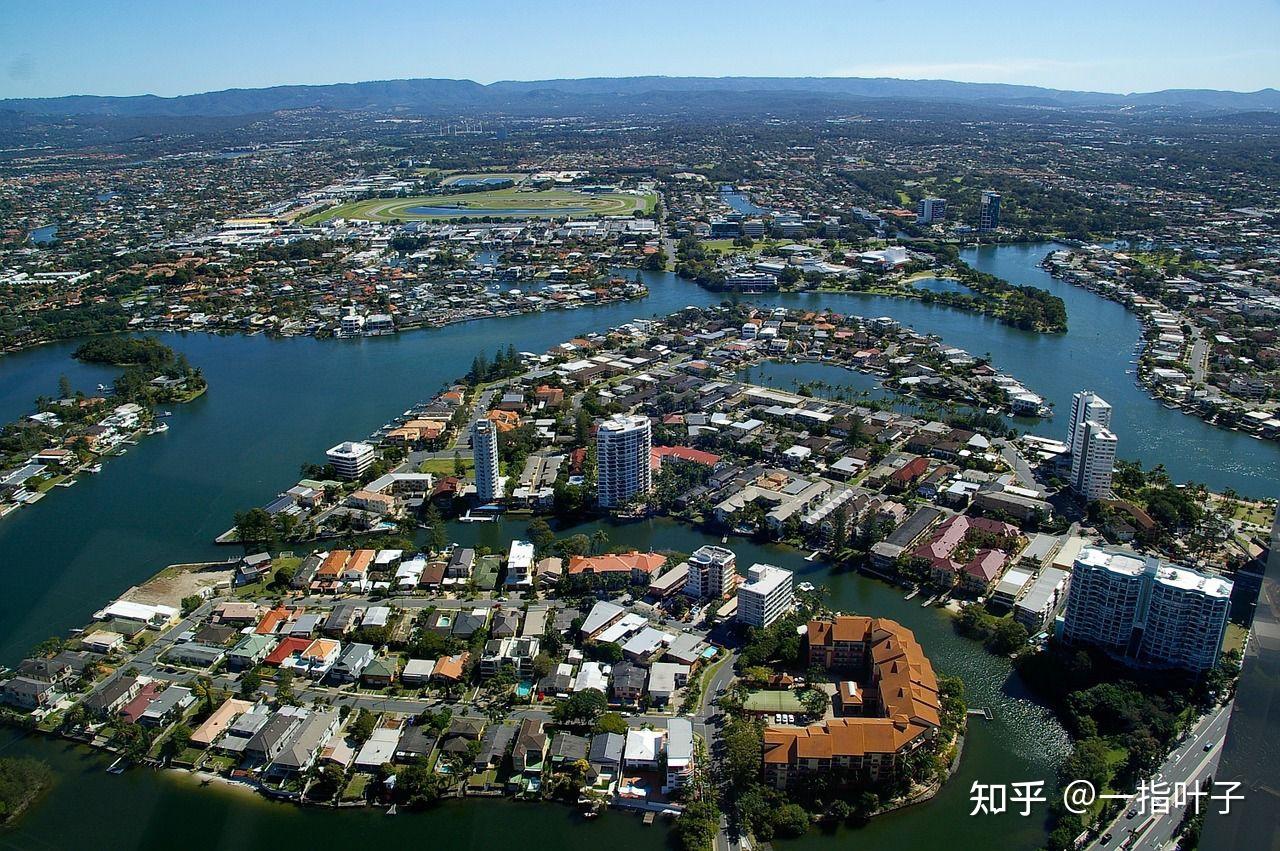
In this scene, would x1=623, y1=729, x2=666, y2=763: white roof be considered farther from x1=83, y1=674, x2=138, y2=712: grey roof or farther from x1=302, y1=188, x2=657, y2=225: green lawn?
x1=302, y1=188, x2=657, y2=225: green lawn

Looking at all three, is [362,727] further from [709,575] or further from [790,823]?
[709,575]

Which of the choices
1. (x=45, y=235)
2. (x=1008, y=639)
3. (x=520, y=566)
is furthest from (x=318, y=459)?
(x=45, y=235)

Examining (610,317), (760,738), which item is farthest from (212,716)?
(610,317)

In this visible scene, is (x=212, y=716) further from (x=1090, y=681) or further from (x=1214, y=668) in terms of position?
(x=1214, y=668)

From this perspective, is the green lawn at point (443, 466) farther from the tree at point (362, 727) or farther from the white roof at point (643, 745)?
the white roof at point (643, 745)

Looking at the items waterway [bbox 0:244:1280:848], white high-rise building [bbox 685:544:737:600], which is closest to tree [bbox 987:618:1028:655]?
waterway [bbox 0:244:1280:848]

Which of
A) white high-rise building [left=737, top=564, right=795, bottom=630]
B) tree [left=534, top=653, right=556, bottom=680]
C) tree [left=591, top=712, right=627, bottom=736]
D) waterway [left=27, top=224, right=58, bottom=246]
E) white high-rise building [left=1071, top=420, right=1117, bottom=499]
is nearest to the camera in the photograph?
tree [left=591, top=712, right=627, bottom=736]
